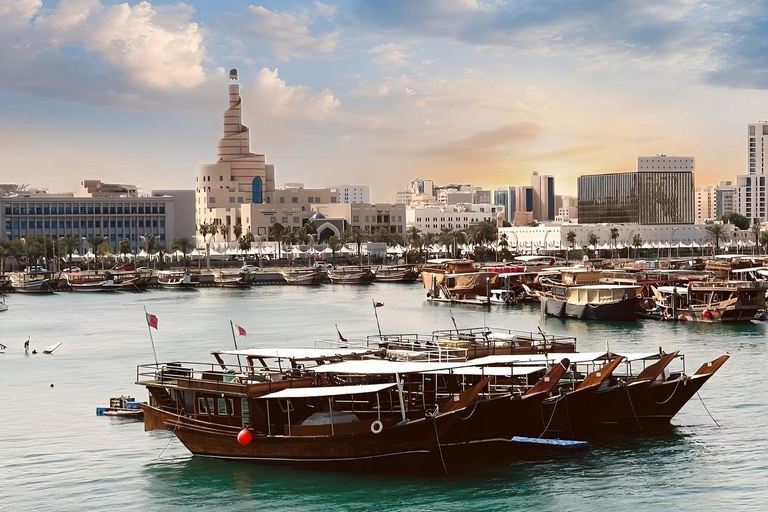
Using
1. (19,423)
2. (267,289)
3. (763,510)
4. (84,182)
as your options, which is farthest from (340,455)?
(84,182)

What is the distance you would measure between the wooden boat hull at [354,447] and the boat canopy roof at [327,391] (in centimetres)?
94

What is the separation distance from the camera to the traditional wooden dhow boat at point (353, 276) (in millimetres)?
121312

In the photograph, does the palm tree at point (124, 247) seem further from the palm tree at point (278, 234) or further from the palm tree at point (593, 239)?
the palm tree at point (593, 239)

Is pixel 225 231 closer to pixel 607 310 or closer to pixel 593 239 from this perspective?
pixel 593 239

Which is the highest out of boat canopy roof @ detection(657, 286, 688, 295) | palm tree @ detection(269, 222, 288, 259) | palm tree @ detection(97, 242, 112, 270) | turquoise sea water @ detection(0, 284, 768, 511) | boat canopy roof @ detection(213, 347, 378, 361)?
palm tree @ detection(269, 222, 288, 259)

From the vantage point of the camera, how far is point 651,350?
4984 cm

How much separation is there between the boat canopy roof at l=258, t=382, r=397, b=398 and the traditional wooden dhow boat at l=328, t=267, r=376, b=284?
93569mm

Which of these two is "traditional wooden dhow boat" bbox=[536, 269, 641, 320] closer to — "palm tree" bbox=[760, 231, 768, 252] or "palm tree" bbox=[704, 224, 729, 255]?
"palm tree" bbox=[760, 231, 768, 252]

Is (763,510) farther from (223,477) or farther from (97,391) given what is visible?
(97,391)

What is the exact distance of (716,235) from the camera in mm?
170875

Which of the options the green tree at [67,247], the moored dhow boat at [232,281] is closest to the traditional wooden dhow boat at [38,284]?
the moored dhow boat at [232,281]

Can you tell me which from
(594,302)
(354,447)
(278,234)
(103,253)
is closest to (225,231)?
(278,234)

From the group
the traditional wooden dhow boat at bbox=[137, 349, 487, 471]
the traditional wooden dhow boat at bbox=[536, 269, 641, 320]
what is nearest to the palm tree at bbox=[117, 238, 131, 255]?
the traditional wooden dhow boat at bbox=[536, 269, 641, 320]

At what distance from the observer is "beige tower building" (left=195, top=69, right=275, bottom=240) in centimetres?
18325
